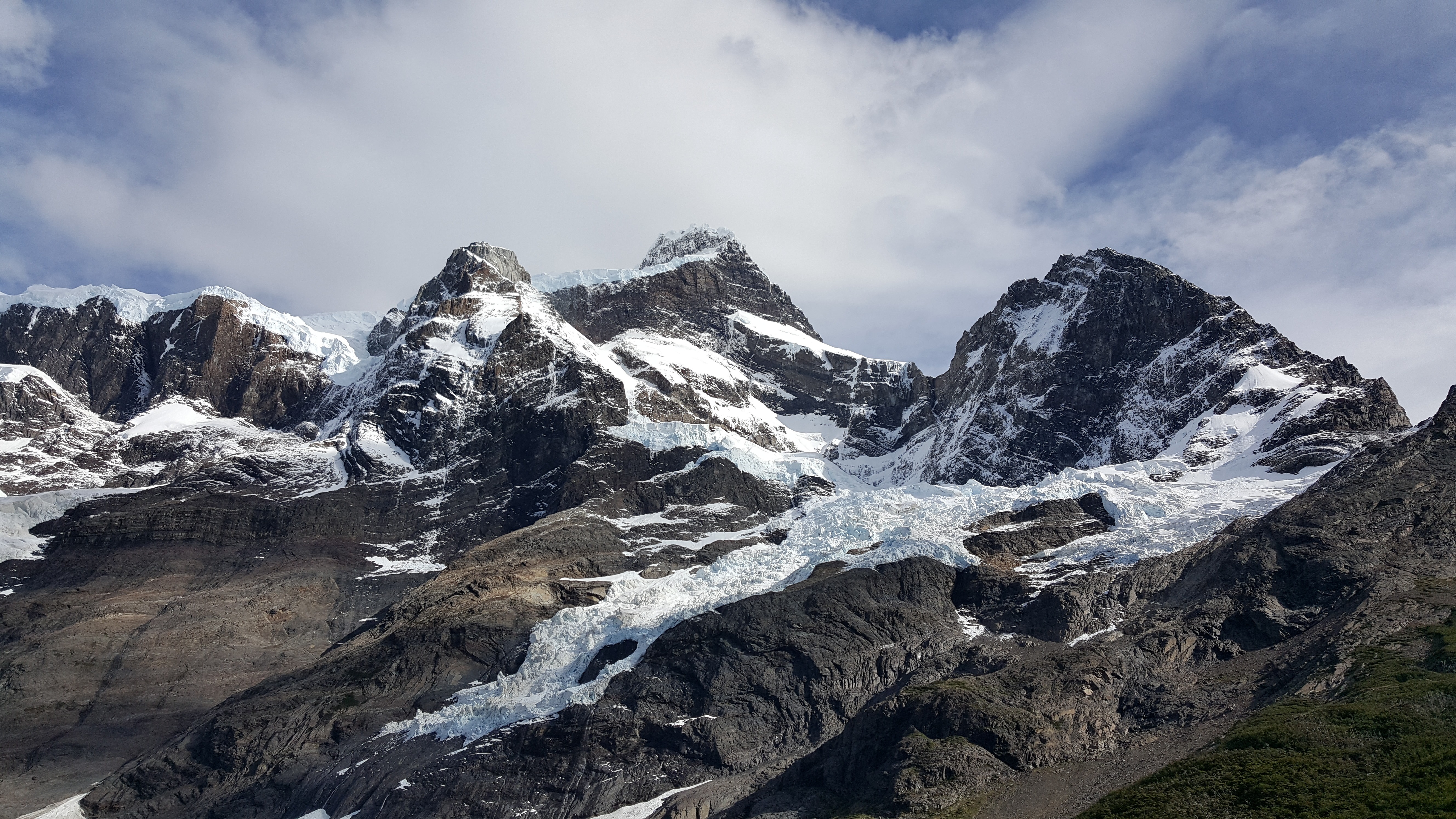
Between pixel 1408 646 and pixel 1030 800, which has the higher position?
pixel 1408 646

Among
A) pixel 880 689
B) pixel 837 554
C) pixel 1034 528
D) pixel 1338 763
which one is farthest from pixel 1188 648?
→ pixel 837 554

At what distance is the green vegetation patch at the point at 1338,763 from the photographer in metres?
79.4

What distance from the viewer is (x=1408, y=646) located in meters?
107

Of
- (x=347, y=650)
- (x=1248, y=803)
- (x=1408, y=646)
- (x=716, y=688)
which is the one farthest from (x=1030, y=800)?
(x=347, y=650)

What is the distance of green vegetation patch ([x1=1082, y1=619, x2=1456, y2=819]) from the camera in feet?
261

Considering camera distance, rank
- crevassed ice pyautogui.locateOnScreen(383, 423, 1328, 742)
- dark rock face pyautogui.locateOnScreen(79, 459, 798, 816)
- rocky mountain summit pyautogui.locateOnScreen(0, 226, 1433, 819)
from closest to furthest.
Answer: rocky mountain summit pyautogui.locateOnScreen(0, 226, 1433, 819) < dark rock face pyautogui.locateOnScreen(79, 459, 798, 816) < crevassed ice pyautogui.locateOnScreen(383, 423, 1328, 742)

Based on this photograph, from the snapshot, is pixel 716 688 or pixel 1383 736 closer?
pixel 1383 736

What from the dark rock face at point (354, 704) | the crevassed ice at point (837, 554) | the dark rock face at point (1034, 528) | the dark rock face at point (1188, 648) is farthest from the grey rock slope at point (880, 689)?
the dark rock face at point (1034, 528)

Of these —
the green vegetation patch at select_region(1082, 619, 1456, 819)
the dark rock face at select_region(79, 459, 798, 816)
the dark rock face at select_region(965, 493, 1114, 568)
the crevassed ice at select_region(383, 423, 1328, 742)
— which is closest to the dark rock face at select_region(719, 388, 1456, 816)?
the green vegetation patch at select_region(1082, 619, 1456, 819)

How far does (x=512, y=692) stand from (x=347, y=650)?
33.7 meters

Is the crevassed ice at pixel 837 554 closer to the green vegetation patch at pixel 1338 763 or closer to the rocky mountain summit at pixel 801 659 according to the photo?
the rocky mountain summit at pixel 801 659

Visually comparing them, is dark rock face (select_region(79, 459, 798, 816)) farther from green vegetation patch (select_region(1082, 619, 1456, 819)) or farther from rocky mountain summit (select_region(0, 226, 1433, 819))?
green vegetation patch (select_region(1082, 619, 1456, 819))

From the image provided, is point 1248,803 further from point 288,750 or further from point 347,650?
point 347,650

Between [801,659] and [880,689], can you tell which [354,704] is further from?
[880,689]
